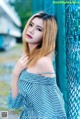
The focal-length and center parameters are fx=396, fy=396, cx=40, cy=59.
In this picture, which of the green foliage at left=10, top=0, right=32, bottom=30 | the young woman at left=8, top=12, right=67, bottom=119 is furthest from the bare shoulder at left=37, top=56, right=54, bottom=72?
the green foliage at left=10, top=0, right=32, bottom=30

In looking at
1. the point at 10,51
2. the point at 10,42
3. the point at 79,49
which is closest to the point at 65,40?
the point at 79,49

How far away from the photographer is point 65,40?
1.90 m

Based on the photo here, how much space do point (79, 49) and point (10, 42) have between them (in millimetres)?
5918

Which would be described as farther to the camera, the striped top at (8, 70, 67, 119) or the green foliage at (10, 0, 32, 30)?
the green foliage at (10, 0, 32, 30)

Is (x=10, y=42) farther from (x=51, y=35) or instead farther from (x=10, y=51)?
(x=51, y=35)

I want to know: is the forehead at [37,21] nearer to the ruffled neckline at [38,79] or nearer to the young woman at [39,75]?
the young woman at [39,75]

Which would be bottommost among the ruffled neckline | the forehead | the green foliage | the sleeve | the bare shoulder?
the green foliage

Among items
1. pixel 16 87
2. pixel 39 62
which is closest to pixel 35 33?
pixel 39 62

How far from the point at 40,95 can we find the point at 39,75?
0.27 ft

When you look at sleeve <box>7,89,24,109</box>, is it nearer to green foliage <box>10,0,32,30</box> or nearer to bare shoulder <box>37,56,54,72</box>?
bare shoulder <box>37,56,54,72</box>

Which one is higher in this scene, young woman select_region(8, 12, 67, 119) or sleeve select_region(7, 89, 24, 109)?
young woman select_region(8, 12, 67, 119)

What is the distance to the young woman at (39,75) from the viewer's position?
5.33ft

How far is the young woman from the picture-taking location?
5.33 ft

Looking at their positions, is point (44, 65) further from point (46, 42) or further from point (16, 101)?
point (16, 101)
